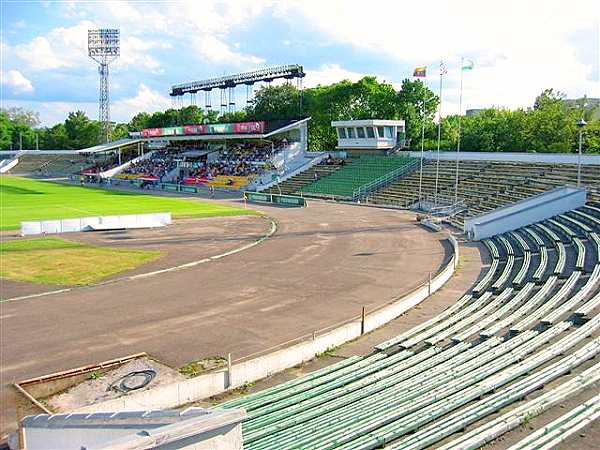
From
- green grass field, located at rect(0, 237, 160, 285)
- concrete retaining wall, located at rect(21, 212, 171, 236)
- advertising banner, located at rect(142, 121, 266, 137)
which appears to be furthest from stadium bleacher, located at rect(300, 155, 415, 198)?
green grass field, located at rect(0, 237, 160, 285)

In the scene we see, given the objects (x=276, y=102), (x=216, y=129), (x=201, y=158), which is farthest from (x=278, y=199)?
(x=276, y=102)

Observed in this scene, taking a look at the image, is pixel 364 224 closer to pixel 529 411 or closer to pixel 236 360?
pixel 236 360

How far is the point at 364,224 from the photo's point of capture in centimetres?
4538

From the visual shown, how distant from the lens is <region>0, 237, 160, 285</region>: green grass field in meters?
27.8

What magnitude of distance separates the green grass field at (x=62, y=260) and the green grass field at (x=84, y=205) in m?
8.85

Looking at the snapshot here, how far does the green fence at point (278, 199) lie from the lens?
2365 inches

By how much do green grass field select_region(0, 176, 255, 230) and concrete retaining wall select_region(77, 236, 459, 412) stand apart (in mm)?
33773

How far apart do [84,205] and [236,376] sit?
4894 cm

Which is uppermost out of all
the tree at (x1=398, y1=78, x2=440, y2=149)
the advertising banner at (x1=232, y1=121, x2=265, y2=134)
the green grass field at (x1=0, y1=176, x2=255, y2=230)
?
the tree at (x1=398, y1=78, x2=440, y2=149)

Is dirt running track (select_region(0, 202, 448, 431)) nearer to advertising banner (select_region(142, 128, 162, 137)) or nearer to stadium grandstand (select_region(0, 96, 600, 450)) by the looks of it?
stadium grandstand (select_region(0, 96, 600, 450))

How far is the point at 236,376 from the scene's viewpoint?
1419 cm

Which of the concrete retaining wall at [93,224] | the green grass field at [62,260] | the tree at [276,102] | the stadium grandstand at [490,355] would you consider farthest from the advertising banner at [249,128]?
the green grass field at [62,260]

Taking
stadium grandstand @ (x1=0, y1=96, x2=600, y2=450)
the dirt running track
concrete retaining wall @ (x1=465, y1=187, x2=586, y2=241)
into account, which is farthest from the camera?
concrete retaining wall @ (x1=465, y1=187, x2=586, y2=241)

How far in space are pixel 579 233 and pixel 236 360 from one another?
73.2ft
